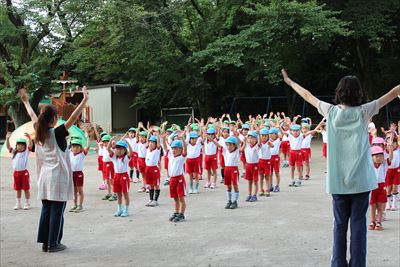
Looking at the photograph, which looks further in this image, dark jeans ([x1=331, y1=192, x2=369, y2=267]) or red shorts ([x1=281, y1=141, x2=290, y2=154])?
red shorts ([x1=281, y1=141, x2=290, y2=154])

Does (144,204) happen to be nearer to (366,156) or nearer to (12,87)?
(366,156)

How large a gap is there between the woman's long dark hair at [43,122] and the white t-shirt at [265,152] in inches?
245

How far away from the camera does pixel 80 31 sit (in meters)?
26.5

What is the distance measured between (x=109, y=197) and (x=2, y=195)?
302cm

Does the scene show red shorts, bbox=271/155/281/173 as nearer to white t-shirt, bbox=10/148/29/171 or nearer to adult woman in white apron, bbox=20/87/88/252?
white t-shirt, bbox=10/148/29/171

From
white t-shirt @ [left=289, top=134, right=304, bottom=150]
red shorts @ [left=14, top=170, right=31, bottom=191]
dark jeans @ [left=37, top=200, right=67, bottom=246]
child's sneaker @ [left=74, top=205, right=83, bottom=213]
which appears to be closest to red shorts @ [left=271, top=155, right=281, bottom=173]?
white t-shirt @ [left=289, top=134, right=304, bottom=150]

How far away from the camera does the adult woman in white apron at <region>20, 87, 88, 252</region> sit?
658cm

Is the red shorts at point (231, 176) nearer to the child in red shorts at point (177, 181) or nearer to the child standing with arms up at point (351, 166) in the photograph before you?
the child in red shorts at point (177, 181)

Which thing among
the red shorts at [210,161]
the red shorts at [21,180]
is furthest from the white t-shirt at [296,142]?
the red shorts at [21,180]

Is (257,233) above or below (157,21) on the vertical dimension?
below

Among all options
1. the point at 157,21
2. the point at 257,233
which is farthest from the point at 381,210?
the point at 157,21

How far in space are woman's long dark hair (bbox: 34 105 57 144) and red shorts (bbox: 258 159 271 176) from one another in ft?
20.6

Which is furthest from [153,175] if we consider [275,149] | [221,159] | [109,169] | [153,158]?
[221,159]

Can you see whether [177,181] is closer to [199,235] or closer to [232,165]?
[199,235]
